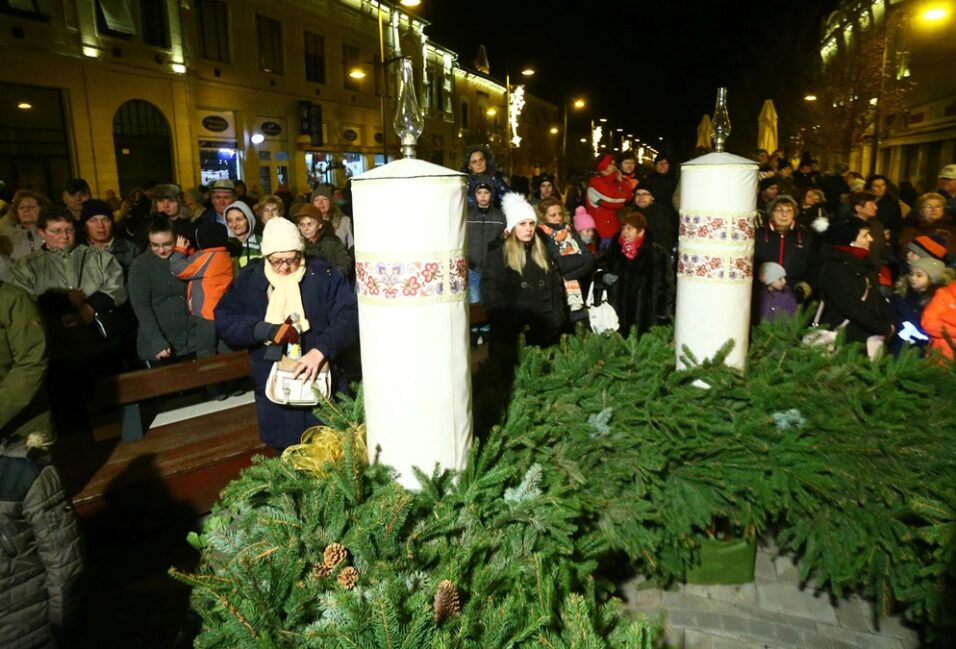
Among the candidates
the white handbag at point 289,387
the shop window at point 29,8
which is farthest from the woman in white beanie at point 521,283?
the shop window at point 29,8

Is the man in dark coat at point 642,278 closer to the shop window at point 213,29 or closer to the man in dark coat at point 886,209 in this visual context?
the man in dark coat at point 886,209

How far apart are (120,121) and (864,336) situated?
19.7 metres

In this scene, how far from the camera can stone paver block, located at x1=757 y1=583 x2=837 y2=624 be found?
146 inches

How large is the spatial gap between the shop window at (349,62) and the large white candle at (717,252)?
28631mm

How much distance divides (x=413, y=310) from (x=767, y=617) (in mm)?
2876

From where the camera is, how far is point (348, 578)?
6.57 feet

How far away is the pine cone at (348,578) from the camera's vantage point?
1.99 metres

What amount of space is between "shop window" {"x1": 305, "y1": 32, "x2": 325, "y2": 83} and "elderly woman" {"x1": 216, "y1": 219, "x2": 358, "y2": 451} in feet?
85.8

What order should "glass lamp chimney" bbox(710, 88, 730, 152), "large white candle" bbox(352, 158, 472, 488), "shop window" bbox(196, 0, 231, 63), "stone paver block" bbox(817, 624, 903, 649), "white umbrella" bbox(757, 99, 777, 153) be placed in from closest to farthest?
"large white candle" bbox(352, 158, 472, 488), "stone paver block" bbox(817, 624, 903, 649), "glass lamp chimney" bbox(710, 88, 730, 152), "white umbrella" bbox(757, 99, 777, 153), "shop window" bbox(196, 0, 231, 63)

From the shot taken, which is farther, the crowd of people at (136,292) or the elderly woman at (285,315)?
the crowd of people at (136,292)

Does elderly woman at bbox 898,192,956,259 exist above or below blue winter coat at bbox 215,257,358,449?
above

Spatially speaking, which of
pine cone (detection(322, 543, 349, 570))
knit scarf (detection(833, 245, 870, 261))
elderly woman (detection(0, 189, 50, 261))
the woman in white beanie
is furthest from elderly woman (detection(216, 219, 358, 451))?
knit scarf (detection(833, 245, 870, 261))

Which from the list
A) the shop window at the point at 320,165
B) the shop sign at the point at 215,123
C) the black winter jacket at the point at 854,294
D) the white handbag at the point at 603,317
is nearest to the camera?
the black winter jacket at the point at 854,294

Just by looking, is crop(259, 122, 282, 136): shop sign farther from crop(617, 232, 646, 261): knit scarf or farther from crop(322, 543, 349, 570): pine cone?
crop(322, 543, 349, 570): pine cone
